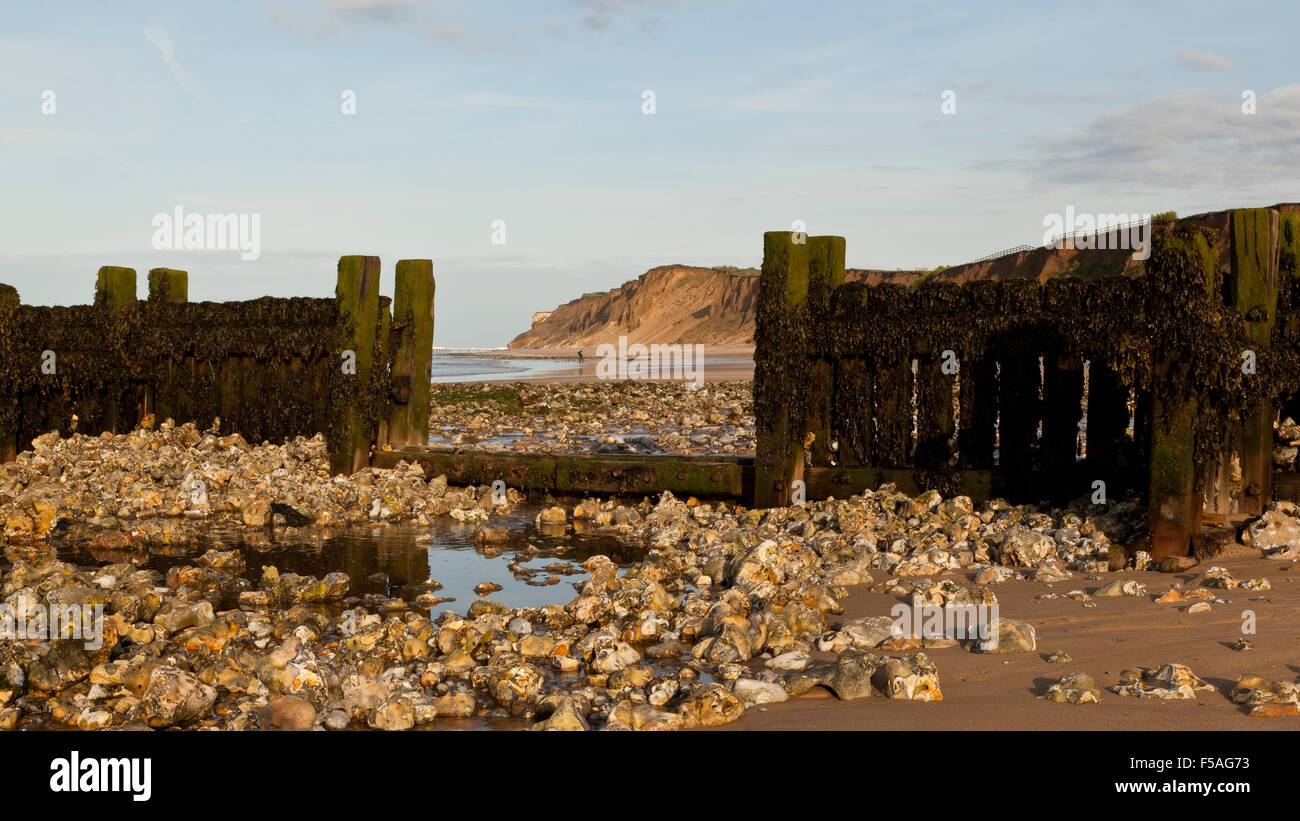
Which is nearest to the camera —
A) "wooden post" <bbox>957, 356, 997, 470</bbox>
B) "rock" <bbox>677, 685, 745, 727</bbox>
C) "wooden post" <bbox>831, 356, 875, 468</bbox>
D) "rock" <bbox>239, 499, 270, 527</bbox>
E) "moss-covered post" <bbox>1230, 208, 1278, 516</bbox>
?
"rock" <bbox>677, 685, 745, 727</bbox>

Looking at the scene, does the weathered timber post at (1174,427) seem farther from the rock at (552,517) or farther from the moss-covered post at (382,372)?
the moss-covered post at (382,372)

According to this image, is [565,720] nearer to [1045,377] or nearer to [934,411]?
[934,411]

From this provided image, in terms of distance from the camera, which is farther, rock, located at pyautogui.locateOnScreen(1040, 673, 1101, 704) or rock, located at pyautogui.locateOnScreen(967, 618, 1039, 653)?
rock, located at pyautogui.locateOnScreen(967, 618, 1039, 653)

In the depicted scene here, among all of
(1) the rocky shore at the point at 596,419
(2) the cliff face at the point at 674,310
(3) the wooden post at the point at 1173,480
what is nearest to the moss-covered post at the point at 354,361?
(1) the rocky shore at the point at 596,419

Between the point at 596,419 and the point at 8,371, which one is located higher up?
the point at 8,371

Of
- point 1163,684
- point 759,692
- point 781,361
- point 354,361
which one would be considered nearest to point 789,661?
point 759,692

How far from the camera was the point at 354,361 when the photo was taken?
1085 cm

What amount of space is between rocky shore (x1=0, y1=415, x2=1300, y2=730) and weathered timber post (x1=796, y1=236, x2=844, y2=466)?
2.25ft

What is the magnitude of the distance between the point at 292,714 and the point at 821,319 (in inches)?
222

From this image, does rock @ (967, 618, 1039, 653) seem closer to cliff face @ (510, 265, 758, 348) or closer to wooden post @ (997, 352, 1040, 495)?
wooden post @ (997, 352, 1040, 495)

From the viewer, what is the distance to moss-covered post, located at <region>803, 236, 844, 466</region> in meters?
8.80

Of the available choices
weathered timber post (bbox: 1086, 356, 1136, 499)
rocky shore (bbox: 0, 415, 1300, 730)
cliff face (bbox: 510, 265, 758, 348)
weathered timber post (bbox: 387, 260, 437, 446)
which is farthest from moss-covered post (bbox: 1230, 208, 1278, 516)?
cliff face (bbox: 510, 265, 758, 348)

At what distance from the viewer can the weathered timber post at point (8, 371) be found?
12.7 meters
